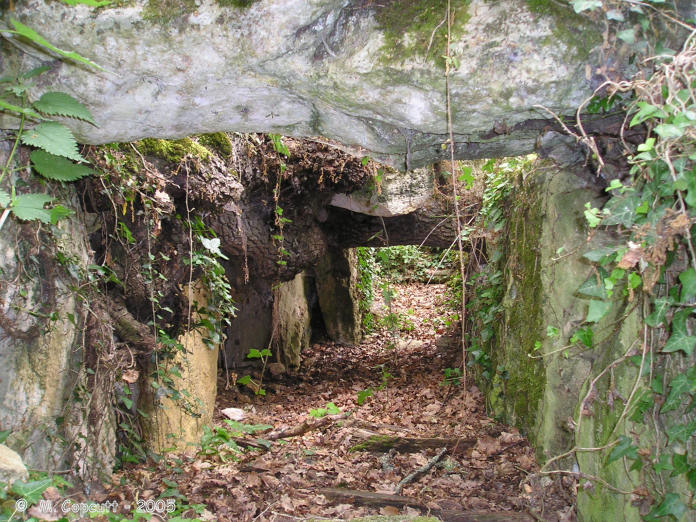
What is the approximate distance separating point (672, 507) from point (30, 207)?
3.26 meters

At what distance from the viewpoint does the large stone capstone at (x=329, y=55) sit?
2211 mm

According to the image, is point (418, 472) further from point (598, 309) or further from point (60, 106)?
point (60, 106)

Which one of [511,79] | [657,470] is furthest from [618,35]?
[657,470]

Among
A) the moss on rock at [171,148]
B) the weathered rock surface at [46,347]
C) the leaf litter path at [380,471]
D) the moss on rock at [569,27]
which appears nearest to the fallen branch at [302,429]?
the leaf litter path at [380,471]

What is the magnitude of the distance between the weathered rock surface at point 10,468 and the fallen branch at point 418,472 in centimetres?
232

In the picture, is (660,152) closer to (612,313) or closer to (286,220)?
(612,313)

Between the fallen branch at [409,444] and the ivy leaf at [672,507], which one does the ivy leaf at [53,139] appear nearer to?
the ivy leaf at [672,507]

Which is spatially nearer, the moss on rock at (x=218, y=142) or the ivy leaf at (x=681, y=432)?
the ivy leaf at (x=681, y=432)

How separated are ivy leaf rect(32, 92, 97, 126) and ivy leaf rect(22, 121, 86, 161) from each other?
0.09 meters

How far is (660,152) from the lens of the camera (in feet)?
6.61

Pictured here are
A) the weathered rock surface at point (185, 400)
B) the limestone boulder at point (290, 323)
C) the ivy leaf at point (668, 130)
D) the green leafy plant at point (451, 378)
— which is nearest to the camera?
the ivy leaf at point (668, 130)

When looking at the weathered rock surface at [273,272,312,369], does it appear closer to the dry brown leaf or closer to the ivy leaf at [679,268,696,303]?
the dry brown leaf

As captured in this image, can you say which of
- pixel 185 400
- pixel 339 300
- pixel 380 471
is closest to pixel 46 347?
pixel 185 400

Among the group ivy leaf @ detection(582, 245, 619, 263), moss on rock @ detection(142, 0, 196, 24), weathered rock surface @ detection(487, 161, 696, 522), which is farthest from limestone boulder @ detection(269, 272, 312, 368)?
ivy leaf @ detection(582, 245, 619, 263)
